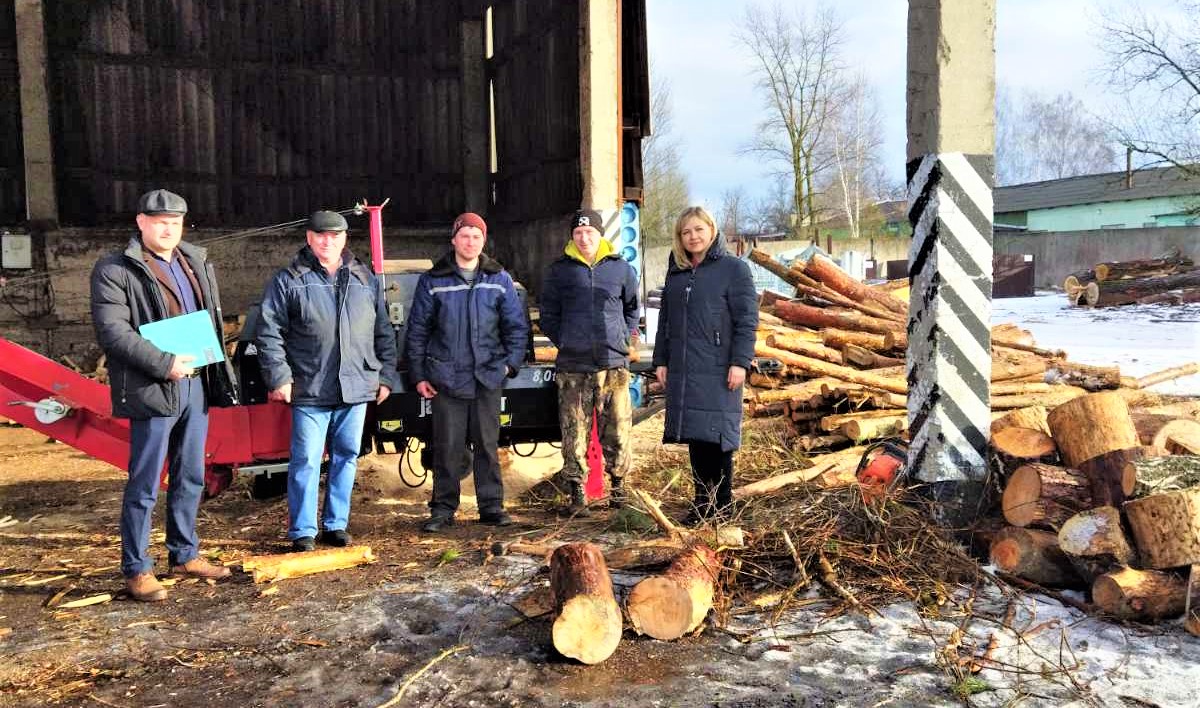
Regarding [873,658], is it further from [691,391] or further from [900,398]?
[900,398]

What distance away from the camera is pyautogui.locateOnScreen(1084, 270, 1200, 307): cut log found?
22.2 m

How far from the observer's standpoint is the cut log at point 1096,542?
430 centimetres

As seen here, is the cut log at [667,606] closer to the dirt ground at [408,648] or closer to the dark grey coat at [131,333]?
the dirt ground at [408,648]

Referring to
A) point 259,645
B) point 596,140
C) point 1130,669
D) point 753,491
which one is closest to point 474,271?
point 753,491

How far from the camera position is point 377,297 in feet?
18.5

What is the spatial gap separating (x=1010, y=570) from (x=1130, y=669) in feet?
3.34

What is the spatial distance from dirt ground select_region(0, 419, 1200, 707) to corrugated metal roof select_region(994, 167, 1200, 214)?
41.8 metres

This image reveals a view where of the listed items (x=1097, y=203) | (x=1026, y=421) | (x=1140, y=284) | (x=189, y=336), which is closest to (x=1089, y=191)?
(x=1097, y=203)

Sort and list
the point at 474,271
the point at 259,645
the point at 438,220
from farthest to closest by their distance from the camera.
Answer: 1. the point at 438,220
2. the point at 474,271
3. the point at 259,645

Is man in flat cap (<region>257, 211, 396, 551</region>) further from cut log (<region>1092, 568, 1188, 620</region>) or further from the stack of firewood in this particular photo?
the stack of firewood

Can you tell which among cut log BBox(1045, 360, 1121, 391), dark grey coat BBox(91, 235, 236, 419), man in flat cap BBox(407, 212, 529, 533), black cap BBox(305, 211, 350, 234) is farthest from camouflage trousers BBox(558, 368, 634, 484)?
cut log BBox(1045, 360, 1121, 391)

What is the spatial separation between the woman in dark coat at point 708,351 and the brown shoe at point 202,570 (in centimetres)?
247

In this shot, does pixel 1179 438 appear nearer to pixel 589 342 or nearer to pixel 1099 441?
pixel 1099 441

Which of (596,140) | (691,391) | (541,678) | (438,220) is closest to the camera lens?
(541,678)
